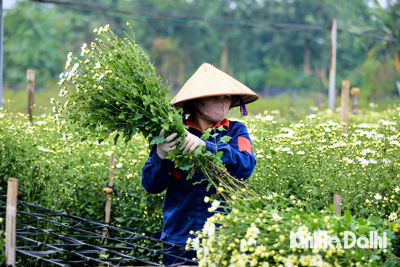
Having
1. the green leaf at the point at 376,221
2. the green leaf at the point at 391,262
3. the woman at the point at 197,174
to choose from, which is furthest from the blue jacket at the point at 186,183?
the green leaf at the point at 391,262

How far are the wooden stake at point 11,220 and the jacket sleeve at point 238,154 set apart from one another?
0.96 meters

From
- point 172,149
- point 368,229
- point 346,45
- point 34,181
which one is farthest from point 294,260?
point 346,45

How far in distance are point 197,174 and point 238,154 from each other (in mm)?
284

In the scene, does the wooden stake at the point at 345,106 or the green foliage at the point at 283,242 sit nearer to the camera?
the green foliage at the point at 283,242

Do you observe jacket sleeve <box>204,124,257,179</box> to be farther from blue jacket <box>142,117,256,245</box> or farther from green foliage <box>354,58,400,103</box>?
green foliage <box>354,58,400,103</box>

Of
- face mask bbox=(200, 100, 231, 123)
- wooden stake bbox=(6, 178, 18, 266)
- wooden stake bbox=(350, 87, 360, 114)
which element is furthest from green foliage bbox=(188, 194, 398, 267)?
wooden stake bbox=(350, 87, 360, 114)

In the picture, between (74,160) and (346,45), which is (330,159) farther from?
(346,45)

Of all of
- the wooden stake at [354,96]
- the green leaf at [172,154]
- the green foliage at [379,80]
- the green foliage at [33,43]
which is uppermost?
the green foliage at [33,43]

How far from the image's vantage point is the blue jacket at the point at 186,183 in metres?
2.23

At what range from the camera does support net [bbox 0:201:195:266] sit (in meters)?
2.05

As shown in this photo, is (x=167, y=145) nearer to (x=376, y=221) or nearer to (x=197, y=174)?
(x=197, y=174)

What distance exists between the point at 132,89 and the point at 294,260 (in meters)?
1.13

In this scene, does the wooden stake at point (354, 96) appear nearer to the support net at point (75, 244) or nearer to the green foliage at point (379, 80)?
the support net at point (75, 244)

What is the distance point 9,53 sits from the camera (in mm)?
29672
